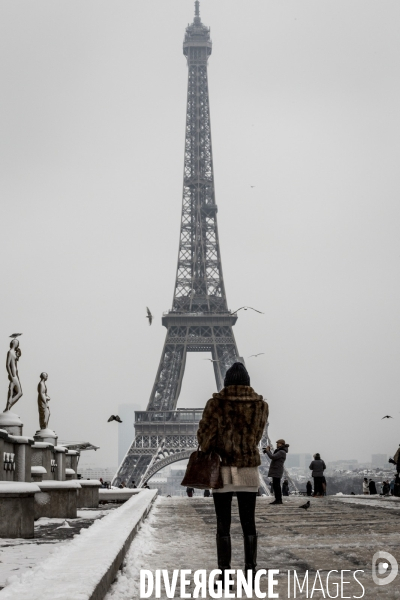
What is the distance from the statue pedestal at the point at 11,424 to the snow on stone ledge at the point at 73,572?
225 inches

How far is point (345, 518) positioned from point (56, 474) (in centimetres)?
871

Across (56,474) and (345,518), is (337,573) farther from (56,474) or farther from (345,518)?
(56,474)

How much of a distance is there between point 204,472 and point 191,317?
7693 cm

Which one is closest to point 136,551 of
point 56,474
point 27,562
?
point 27,562

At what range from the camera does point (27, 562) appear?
26.1ft

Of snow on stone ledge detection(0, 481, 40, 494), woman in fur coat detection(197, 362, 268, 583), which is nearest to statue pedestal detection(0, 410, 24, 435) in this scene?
snow on stone ledge detection(0, 481, 40, 494)

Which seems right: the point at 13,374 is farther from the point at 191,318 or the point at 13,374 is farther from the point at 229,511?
the point at 191,318

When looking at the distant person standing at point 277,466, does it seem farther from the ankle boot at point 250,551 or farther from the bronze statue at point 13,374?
the ankle boot at point 250,551

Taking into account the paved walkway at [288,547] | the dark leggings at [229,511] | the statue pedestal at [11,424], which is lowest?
the paved walkway at [288,547]

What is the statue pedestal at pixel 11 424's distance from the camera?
14.4 metres

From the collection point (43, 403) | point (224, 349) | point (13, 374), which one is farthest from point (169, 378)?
point (13, 374)

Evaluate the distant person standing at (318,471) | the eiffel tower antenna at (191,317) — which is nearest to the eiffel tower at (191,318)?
the eiffel tower antenna at (191,317)

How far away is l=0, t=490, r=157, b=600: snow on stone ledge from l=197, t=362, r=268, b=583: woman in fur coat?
0.95 metres

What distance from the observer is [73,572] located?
5.94m
